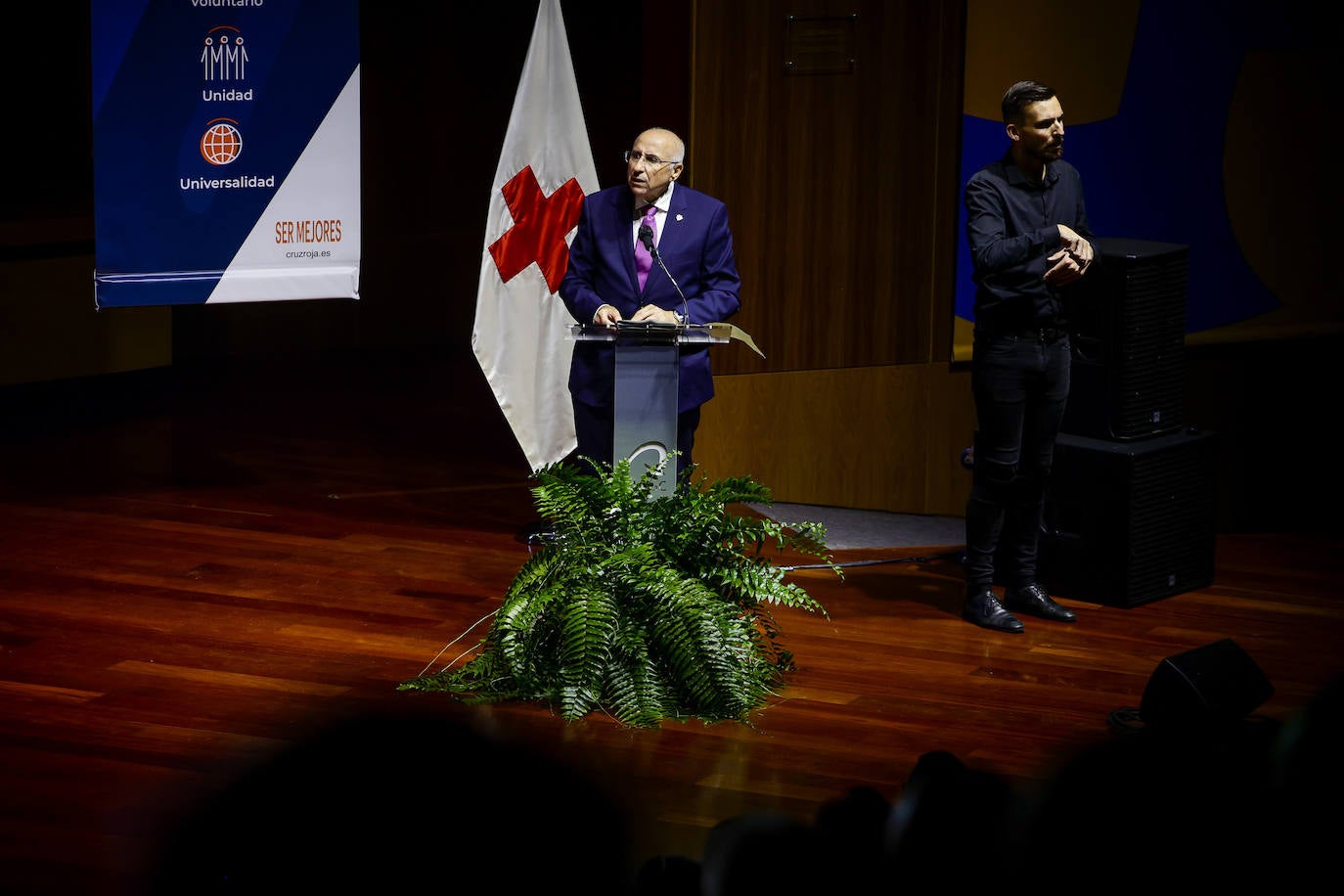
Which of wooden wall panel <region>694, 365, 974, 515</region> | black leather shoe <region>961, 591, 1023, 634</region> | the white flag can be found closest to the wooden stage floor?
black leather shoe <region>961, 591, 1023, 634</region>

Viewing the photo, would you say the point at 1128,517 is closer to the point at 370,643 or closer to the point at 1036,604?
the point at 1036,604

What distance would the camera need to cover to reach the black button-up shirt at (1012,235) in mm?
4762

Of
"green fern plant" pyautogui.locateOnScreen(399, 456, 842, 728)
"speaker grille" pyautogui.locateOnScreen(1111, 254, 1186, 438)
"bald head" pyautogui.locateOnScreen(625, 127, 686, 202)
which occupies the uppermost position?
"bald head" pyautogui.locateOnScreen(625, 127, 686, 202)

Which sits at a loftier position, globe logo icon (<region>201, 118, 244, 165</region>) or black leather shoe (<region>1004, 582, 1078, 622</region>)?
globe logo icon (<region>201, 118, 244, 165</region>)

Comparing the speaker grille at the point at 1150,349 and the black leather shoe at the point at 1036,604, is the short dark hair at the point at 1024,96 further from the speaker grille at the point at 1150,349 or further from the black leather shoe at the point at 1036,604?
the black leather shoe at the point at 1036,604

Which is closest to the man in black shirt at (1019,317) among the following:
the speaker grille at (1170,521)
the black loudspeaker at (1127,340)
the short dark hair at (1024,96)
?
the short dark hair at (1024,96)

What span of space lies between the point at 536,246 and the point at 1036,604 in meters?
2.41

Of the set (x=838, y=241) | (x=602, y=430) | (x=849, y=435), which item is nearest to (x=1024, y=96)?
(x=602, y=430)

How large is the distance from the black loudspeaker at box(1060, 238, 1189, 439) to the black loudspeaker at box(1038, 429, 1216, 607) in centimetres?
8

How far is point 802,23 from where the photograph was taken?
20.4 feet

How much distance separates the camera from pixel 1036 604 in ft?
16.9

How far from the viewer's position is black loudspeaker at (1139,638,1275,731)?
350 cm

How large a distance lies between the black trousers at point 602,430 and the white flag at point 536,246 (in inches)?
36.8

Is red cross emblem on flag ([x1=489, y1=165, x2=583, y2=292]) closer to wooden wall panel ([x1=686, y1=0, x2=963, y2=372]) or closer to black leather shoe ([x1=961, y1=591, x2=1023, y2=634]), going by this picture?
wooden wall panel ([x1=686, y1=0, x2=963, y2=372])
